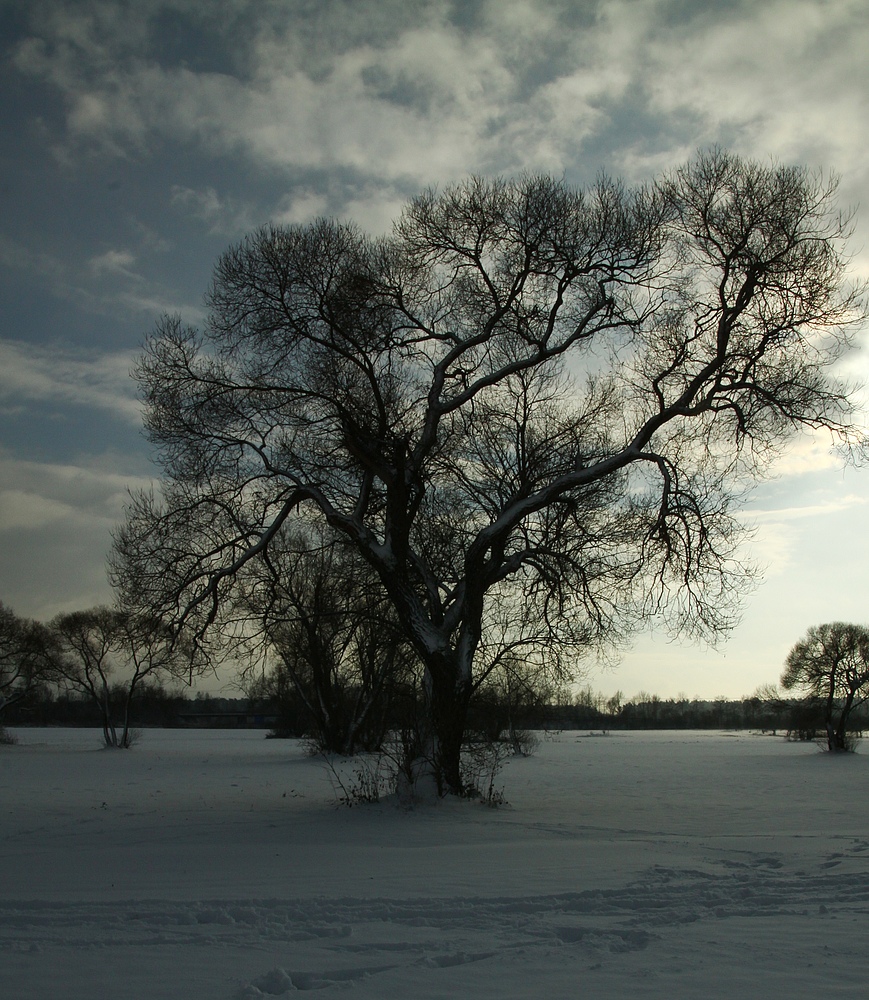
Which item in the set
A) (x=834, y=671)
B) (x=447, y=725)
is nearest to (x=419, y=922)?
(x=447, y=725)

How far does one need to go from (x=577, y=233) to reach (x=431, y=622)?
6986 mm

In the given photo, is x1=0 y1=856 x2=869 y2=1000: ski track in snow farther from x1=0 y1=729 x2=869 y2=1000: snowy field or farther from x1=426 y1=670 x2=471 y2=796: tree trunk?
x1=426 y1=670 x2=471 y2=796: tree trunk

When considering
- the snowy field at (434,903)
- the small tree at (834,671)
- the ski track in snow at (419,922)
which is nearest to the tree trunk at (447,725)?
the snowy field at (434,903)

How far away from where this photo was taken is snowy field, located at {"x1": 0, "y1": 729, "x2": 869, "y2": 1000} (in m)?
4.63

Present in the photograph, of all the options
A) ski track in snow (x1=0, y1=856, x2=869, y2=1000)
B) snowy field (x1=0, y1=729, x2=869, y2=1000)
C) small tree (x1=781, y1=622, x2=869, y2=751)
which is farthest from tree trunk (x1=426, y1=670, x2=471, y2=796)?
small tree (x1=781, y1=622, x2=869, y2=751)

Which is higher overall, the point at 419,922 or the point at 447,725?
the point at 447,725

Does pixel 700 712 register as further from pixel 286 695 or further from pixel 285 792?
pixel 285 792

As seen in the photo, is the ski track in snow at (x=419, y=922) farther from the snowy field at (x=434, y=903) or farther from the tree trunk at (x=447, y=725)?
the tree trunk at (x=447, y=725)

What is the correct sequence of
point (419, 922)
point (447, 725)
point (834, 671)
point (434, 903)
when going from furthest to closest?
point (834, 671) → point (447, 725) → point (434, 903) → point (419, 922)

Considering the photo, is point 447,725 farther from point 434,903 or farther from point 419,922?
point 419,922

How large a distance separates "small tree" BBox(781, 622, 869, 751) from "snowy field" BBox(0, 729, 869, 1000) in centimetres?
3018

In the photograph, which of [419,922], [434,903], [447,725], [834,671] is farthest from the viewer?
[834,671]

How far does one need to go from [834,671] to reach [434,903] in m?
40.6

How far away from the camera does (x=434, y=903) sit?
6551mm
